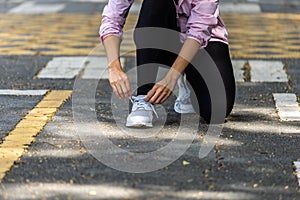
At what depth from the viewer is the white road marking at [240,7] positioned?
1072cm

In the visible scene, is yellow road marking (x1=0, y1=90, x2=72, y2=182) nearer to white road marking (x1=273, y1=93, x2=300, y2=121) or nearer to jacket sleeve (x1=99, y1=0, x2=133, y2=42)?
jacket sleeve (x1=99, y1=0, x2=133, y2=42)

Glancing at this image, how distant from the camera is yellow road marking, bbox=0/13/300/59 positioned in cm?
757

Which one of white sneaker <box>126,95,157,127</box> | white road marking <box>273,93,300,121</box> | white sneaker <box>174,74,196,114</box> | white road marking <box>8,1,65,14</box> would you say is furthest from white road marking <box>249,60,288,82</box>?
white road marking <box>8,1,65,14</box>

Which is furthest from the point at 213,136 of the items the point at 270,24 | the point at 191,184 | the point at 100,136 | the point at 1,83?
the point at 270,24

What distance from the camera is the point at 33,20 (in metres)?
9.81

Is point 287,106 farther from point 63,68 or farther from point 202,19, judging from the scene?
point 63,68

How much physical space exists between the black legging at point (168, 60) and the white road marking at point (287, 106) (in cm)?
38

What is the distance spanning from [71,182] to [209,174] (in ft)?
1.98

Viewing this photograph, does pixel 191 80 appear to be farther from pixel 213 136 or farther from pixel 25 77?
pixel 25 77

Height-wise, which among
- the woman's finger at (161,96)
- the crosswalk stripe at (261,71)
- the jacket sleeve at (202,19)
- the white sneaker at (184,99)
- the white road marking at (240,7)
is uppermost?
the jacket sleeve at (202,19)

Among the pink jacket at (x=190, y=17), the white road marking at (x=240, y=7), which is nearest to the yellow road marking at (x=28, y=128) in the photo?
the pink jacket at (x=190, y=17)

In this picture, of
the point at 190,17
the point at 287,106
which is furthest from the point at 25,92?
the point at 287,106

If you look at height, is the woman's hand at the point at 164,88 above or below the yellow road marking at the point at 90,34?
above

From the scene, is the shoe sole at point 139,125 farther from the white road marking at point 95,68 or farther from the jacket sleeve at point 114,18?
the white road marking at point 95,68
